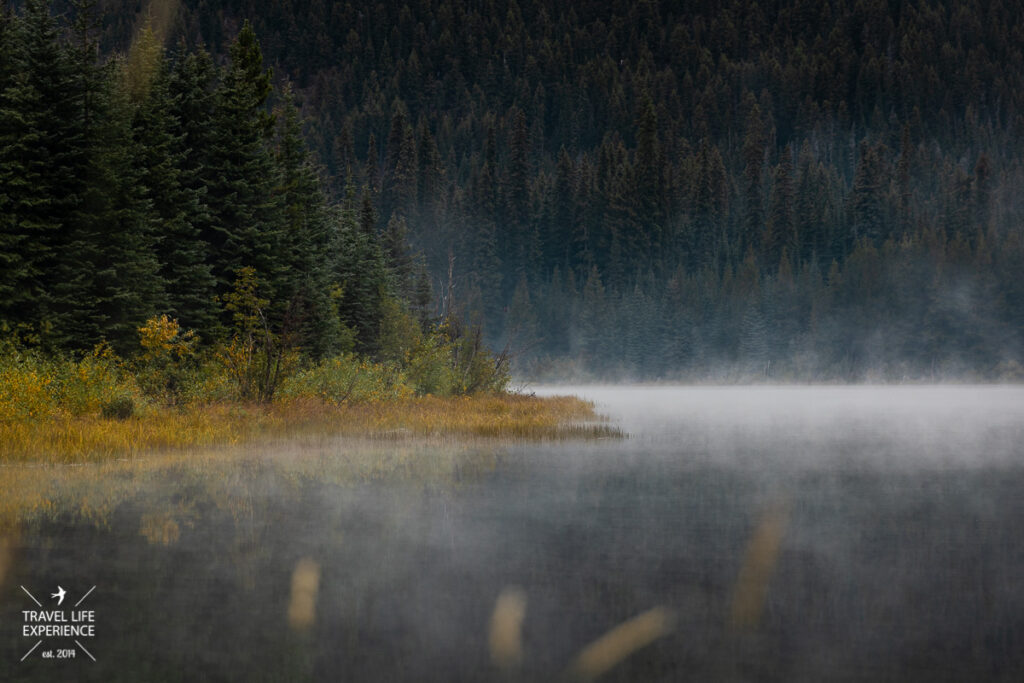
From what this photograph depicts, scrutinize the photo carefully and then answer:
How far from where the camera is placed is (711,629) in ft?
28.2

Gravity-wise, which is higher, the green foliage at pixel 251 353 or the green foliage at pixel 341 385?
the green foliage at pixel 251 353

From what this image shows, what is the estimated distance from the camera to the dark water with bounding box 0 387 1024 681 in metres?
7.79

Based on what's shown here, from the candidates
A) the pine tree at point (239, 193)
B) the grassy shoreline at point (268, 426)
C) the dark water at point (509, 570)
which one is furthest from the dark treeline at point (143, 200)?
the dark water at point (509, 570)

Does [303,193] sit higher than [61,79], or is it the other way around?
[61,79]

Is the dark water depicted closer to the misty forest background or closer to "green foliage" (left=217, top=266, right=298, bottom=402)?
"green foliage" (left=217, top=266, right=298, bottom=402)

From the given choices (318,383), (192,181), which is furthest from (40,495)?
(192,181)

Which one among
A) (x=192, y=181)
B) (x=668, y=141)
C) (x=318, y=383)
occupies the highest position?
(x=192, y=181)

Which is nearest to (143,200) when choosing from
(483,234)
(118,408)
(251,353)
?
(251,353)

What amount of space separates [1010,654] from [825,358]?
119558 millimetres

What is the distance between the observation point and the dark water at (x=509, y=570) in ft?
25.5

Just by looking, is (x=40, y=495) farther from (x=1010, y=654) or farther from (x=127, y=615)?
(x=1010, y=654)

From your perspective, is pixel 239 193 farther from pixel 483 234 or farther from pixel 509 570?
pixel 483 234

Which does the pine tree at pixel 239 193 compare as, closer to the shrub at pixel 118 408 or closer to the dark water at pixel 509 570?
the shrub at pixel 118 408

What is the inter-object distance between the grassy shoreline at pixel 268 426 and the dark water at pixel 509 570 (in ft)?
7.08
